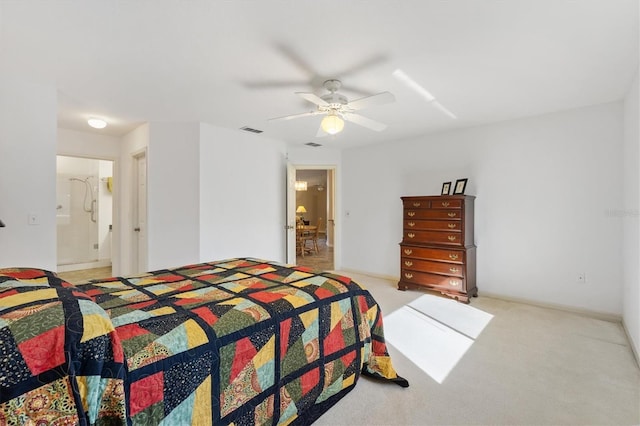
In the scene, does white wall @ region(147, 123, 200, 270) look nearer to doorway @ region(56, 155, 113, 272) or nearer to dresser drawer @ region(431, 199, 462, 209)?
doorway @ region(56, 155, 113, 272)

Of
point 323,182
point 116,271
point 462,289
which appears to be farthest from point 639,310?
point 323,182

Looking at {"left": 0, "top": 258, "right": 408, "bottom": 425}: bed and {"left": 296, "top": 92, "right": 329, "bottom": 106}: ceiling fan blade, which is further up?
{"left": 296, "top": 92, "right": 329, "bottom": 106}: ceiling fan blade

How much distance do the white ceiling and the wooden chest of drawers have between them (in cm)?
127

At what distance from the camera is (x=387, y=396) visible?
74.0 inches

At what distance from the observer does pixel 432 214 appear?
4090mm

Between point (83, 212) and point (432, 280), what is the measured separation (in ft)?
21.8

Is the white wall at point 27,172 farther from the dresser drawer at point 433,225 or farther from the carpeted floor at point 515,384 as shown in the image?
the dresser drawer at point 433,225

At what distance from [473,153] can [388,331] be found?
267 cm

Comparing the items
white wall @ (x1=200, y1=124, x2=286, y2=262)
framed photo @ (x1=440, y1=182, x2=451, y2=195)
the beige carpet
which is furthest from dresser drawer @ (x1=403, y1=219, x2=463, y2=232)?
white wall @ (x1=200, y1=124, x2=286, y2=262)

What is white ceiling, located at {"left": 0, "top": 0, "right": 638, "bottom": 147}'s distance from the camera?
176 centimetres

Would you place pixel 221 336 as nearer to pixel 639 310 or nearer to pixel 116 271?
pixel 639 310

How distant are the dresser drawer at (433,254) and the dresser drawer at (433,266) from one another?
0.05 metres

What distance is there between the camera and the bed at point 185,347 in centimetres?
85

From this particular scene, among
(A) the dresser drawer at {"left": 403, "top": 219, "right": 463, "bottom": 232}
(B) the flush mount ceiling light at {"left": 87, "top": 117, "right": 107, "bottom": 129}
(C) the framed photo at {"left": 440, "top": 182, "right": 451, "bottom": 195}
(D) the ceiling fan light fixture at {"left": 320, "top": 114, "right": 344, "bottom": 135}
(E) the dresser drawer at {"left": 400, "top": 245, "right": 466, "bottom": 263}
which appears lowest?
(E) the dresser drawer at {"left": 400, "top": 245, "right": 466, "bottom": 263}
